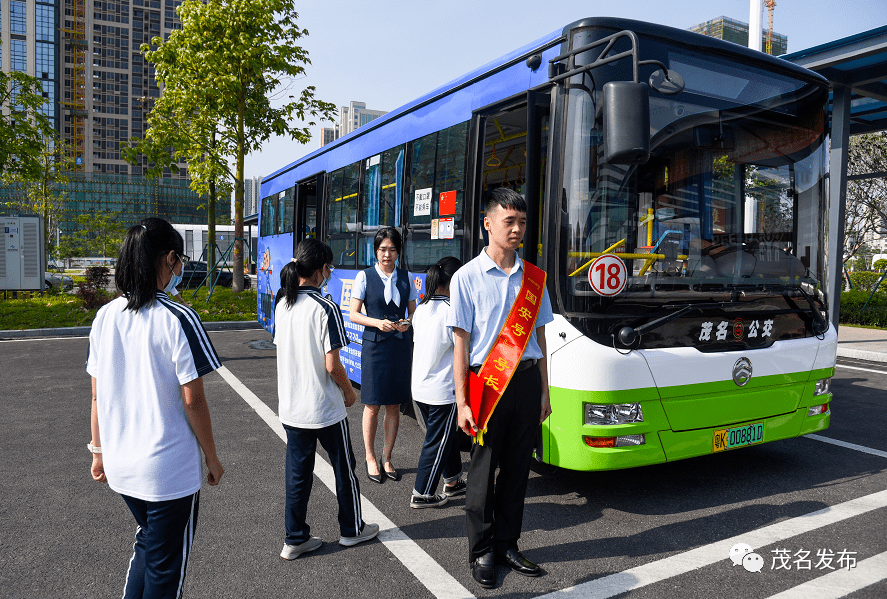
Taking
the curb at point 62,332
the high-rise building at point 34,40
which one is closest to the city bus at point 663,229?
the curb at point 62,332

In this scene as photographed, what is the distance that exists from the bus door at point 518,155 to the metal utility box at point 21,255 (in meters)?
17.8

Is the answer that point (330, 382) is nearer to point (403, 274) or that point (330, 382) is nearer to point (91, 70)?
point (403, 274)

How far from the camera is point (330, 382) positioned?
3.30 meters

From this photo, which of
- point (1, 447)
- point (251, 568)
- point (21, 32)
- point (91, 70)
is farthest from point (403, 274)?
point (91, 70)

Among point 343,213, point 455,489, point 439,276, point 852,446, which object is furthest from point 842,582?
point 343,213

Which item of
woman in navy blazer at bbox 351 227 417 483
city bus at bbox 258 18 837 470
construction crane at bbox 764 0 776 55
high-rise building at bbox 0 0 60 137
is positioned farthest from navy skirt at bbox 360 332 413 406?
high-rise building at bbox 0 0 60 137

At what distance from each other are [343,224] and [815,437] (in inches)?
207

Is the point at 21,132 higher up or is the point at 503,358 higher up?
the point at 21,132

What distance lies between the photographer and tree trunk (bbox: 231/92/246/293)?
1673 centimetres

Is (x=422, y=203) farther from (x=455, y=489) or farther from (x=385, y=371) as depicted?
(x=455, y=489)

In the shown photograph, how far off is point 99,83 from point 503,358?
117651 mm

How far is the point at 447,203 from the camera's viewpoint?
5234 mm

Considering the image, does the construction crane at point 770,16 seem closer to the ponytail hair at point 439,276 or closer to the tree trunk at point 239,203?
the tree trunk at point 239,203

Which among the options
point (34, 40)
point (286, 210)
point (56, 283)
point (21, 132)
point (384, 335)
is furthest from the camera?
point (34, 40)
